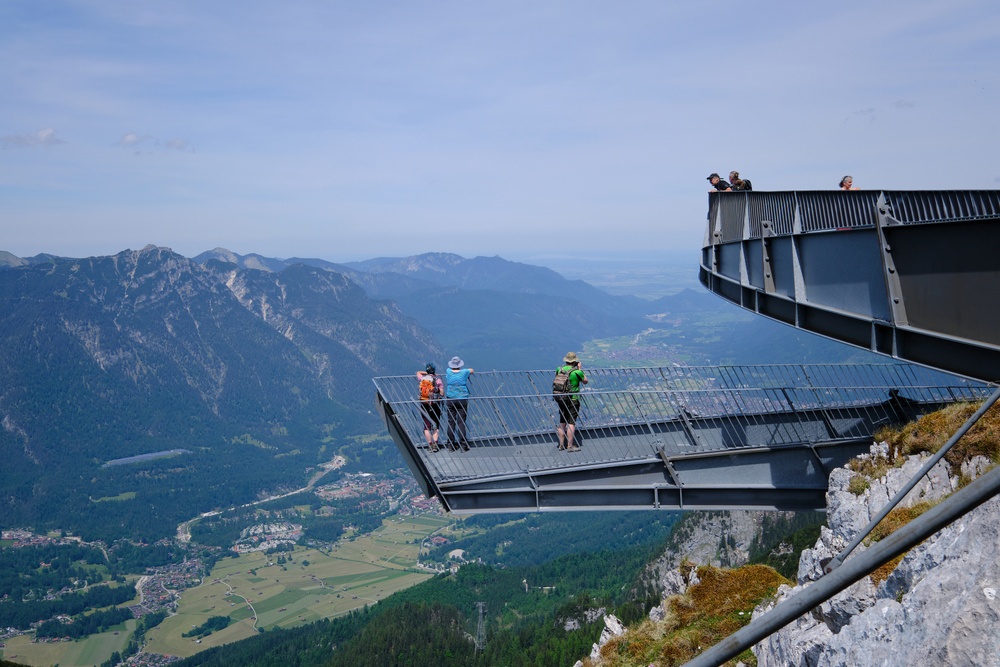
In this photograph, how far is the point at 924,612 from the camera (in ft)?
21.6

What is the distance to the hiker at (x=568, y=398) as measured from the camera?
15750 mm

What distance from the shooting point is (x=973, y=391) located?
17.2 meters

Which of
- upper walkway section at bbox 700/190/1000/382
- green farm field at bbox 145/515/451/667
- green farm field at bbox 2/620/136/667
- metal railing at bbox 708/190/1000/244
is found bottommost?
green farm field at bbox 2/620/136/667

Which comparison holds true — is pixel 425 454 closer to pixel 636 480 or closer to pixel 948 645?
pixel 636 480

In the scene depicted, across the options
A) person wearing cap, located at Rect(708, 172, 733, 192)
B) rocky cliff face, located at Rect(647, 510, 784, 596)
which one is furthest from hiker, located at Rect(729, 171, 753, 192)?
rocky cliff face, located at Rect(647, 510, 784, 596)

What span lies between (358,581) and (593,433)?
17392cm

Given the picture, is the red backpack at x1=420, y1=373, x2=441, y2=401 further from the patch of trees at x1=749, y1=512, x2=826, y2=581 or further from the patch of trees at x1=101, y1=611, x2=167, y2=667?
the patch of trees at x1=101, y1=611, x2=167, y2=667

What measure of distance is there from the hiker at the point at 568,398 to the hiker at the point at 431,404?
7.60 feet

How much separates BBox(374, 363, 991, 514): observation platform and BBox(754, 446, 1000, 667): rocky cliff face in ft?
15.7

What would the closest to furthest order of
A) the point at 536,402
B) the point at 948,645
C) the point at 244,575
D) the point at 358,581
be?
the point at 948,645 < the point at 536,402 < the point at 358,581 < the point at 244,575

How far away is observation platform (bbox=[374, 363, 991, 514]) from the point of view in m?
14.8

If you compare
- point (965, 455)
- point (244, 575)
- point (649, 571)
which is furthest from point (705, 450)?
point (244, 575)

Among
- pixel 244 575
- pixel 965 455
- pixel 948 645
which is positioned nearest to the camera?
pixel 948 645

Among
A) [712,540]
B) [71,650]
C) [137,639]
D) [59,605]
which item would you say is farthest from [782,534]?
[59,605]
